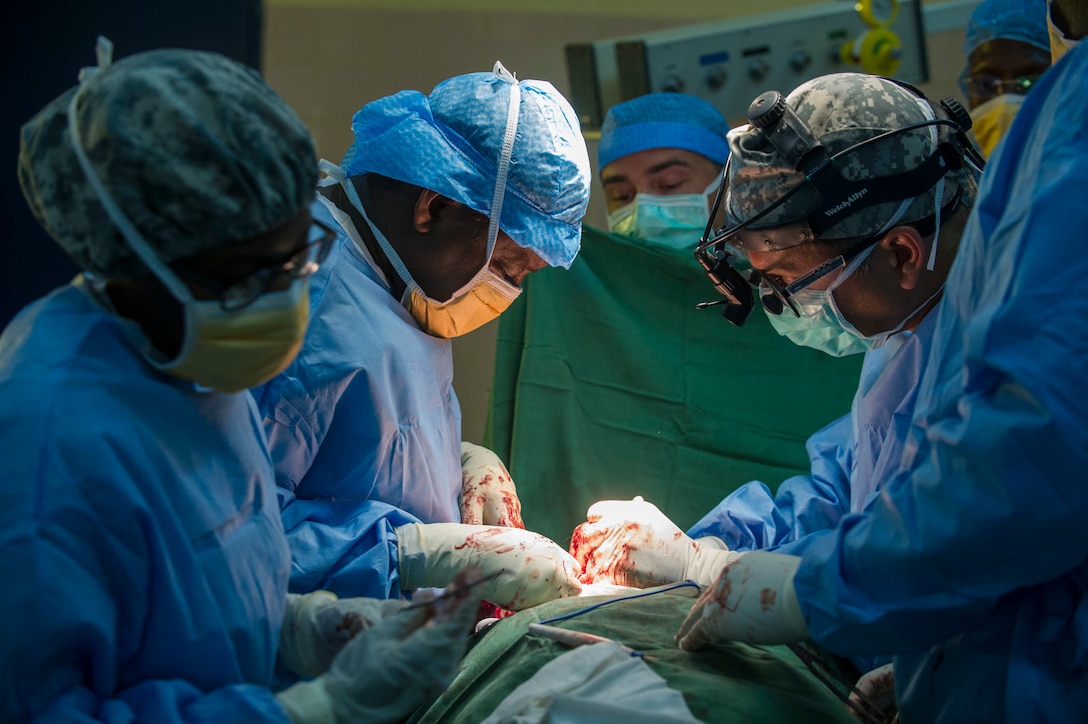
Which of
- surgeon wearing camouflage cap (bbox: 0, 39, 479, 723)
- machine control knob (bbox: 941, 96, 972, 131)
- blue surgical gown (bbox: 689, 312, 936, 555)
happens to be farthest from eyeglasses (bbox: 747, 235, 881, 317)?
surgeon wearing camouflage cap (bbox: 0, 39, 479, 723)

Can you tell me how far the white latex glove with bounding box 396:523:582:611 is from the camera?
207cm

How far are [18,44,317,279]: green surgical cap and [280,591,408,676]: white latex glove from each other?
2.06 ft

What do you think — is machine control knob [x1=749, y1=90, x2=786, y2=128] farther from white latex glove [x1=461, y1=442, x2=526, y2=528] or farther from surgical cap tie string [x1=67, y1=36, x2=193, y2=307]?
surgical cap tie string [x1=67, y1=36, x2=193, y2=307]

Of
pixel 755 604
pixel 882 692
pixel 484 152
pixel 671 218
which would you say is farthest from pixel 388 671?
pixel 671 218

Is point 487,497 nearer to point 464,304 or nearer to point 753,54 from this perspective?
point 464,304

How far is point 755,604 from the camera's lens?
5.47 ft

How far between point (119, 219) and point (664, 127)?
2658mm

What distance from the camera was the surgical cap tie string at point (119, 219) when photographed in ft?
4.07

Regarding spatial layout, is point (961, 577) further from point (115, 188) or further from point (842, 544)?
point (115, 188)

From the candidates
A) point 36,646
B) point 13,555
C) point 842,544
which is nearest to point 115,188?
point 13,555

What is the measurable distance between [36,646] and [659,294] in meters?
2.39

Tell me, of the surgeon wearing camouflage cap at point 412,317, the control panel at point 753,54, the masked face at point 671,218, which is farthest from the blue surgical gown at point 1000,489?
the control panel at point 753,54

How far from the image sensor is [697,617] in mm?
1814

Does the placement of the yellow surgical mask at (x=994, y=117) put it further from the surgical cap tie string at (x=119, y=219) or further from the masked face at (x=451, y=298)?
the surgical cap tie string at (x=119, y=219)
